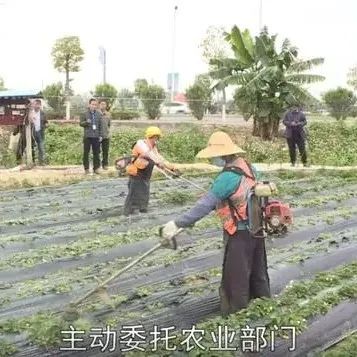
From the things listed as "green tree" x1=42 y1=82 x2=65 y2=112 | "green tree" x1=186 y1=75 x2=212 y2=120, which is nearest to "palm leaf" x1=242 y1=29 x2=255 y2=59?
"green tree" x1=186 y1=75 x2=212 y2=120

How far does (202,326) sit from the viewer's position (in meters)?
3.87

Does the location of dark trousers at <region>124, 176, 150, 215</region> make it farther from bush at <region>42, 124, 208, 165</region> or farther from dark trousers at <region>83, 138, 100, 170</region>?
bush at <region>42, 124, 208, 165</region>

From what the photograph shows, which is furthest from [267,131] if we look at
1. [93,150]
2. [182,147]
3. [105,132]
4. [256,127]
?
[93,150]

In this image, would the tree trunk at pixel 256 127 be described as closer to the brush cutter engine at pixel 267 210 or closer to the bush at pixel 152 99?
the bush at pixel 152 99

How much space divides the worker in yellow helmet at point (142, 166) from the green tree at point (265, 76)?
10287 mm

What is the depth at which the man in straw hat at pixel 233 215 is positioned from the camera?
420 centimetres

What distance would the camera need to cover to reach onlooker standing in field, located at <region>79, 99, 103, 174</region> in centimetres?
1184

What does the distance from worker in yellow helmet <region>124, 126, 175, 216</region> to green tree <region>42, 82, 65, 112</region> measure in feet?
57.5

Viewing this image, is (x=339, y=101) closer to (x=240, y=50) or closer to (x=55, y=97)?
(x=240, y=50)

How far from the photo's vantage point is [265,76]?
58.1ft

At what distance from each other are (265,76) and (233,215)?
13.8m

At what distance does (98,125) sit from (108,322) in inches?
326

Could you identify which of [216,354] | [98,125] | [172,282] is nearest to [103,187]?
[98,125]

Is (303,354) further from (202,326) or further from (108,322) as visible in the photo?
(108,322)
